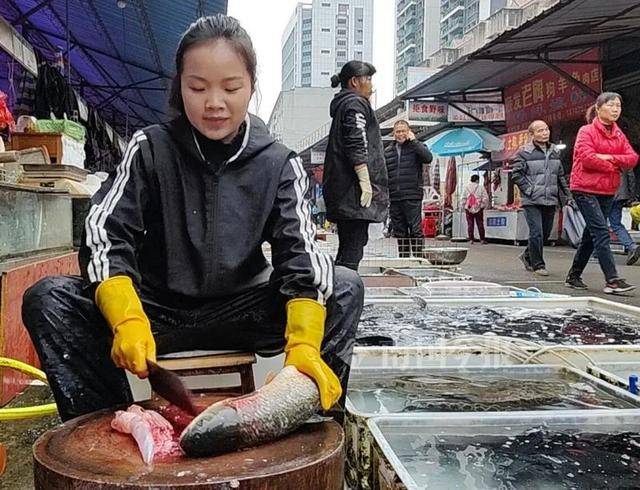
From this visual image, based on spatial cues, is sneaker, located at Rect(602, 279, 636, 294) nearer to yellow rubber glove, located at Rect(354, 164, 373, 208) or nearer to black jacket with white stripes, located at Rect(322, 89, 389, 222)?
black jacket with white stripes, located at Rect(322, 89, 389, 222)

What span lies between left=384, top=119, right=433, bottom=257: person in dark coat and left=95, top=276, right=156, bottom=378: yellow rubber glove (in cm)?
585

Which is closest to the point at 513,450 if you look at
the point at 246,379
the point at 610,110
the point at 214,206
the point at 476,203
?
the point at 246,379

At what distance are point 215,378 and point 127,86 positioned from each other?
14.0 meters

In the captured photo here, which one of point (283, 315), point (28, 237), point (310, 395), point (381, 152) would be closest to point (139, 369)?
point (310, 395)

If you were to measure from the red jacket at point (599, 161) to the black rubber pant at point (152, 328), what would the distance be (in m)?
5.20

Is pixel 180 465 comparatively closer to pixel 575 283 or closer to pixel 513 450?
pixel 513 450

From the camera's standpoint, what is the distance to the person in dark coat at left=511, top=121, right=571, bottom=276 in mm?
7832

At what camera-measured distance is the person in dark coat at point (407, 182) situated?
7371 millimetres

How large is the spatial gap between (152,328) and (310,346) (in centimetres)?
56

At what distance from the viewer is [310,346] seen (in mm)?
1723

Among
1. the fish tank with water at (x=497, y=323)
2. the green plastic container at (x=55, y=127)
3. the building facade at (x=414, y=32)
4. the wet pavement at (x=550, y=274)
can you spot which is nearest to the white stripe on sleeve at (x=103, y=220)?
the fish tank with water at (x=497, y=323)

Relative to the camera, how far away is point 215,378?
2080 mm

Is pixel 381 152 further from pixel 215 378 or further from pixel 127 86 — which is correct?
pixel 127 86

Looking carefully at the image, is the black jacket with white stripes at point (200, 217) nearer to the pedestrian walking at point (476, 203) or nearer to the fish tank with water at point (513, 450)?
the fish tank with water at point (513, 450)
